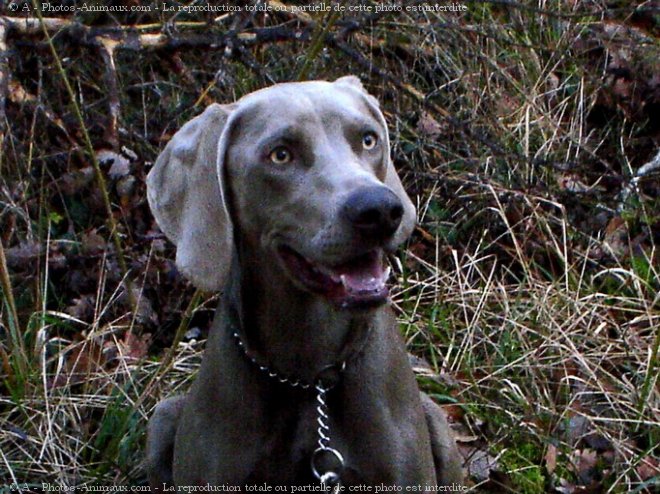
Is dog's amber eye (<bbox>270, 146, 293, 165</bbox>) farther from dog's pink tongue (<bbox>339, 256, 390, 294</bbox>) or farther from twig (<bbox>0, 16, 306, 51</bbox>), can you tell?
twig (<bbox>0, 16, 306, 51</bbox>)

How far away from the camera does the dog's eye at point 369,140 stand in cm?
319

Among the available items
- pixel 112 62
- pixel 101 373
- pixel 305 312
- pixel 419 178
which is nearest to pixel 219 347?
pixel 305 312

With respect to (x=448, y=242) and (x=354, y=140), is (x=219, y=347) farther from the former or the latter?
(x=448, y=242)

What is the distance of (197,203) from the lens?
318 cm

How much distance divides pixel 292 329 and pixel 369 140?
550mm

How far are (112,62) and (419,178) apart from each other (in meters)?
1.42

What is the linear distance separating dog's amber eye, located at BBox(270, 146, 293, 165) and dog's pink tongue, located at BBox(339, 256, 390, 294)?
324mm

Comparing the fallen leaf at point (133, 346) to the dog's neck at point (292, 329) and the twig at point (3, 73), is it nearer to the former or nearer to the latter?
the twig at point (3, 73)

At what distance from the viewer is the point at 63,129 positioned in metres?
5.00

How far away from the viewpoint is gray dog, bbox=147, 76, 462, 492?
308 cm

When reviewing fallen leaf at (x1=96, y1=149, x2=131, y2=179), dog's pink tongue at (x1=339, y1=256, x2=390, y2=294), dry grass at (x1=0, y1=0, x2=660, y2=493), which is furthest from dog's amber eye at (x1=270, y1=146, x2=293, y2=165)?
fallen leaf at (x1=96, y1=149, x2=131, y2=179)

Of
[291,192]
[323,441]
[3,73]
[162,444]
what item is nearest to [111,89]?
[3,73]

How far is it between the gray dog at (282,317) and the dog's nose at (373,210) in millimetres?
155

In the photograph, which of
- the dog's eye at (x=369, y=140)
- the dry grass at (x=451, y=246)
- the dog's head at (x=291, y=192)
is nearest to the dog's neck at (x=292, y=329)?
the dog's head at (x=291, y=192)
